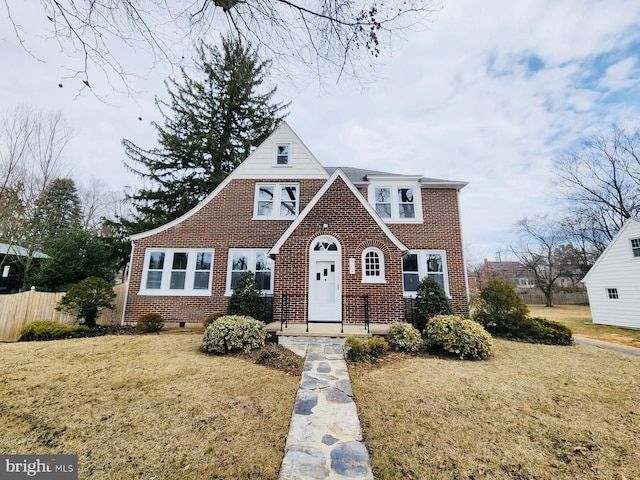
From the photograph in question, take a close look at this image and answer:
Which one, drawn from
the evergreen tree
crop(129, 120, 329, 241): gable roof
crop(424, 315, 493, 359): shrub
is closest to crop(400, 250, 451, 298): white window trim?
crop(424, 315, 493, 359): shrub

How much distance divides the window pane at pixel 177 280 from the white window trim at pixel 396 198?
29.4 ft

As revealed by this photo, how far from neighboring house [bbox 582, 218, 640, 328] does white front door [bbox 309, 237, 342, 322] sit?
50.8ft

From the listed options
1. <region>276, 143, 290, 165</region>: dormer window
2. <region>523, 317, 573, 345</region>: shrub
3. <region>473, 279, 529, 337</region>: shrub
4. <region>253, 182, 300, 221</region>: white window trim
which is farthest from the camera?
<region>276, 143, 290, 165</region>: dormer window

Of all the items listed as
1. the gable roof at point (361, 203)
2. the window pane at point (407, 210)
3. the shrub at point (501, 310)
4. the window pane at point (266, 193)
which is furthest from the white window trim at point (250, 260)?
the shrub at point (501, 310)

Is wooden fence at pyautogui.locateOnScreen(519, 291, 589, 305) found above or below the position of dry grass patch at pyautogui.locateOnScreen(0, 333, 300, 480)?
above

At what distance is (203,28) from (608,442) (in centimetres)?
734

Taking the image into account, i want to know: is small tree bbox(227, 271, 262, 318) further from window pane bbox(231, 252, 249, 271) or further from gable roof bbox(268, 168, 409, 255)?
window pane bbox(231, 252, 249, 271)

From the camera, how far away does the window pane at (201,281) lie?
11.1 metres

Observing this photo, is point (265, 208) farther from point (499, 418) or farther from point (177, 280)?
point (499, 418)

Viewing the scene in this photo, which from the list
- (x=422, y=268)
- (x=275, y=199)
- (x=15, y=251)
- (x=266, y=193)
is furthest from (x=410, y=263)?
(x=15, y=251)

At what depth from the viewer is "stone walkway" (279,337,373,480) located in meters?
2.62

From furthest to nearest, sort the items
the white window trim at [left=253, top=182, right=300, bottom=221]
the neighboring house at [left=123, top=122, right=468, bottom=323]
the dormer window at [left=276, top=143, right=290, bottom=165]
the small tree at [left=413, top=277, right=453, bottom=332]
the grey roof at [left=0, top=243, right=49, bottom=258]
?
the grey roof at [left=0, top=243, right=49, bottom=258] < the dormer window at [left=276, top=143, right=290, bottom=165] < the white window trim at [left=253, top=182, right=300, bottom=221] < the neighboring house at [left=123, top=122, right=468, bottom=323] < the small tree at [left=413, top=277, right=453, bottom=332]

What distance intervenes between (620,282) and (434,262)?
11.1 meters

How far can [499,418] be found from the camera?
3.71 metres
